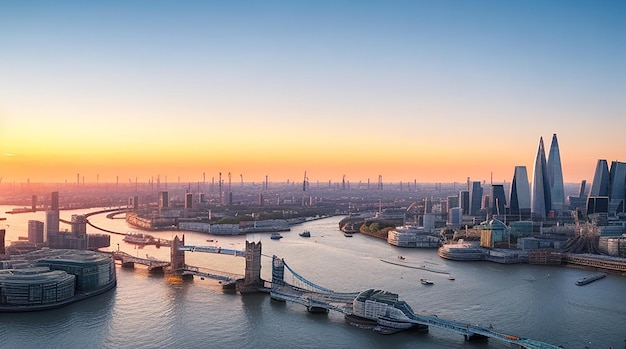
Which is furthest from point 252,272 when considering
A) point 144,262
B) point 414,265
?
point 414,265

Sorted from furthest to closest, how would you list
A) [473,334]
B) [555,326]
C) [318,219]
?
[318,219], [555,326], [473,334]

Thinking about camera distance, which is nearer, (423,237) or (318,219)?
(423,237)

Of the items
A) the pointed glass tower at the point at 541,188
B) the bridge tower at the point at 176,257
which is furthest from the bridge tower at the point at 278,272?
the pointed glass tower at the point at 541,188

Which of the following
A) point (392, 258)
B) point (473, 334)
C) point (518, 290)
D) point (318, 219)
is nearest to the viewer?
point (473, 334)

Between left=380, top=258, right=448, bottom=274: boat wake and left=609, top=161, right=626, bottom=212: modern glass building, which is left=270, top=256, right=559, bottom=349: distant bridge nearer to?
left=380, top=258, right=448, bottom=274: boat wake

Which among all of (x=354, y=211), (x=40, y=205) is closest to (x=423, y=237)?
(x=354, y=211)

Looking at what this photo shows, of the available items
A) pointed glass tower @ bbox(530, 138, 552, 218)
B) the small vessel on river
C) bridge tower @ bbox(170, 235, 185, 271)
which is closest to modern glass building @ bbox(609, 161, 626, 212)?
pointed glass tower @ bbox(530, 138, 552, 218)

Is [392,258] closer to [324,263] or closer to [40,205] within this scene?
[324,263]
